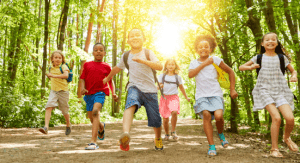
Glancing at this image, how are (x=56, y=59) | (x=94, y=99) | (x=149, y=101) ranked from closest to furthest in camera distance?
(x=149, y=101), (x=94, y=99), (x=56, y=59)

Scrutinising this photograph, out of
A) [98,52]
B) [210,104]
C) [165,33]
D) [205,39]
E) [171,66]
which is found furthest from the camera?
[165,33]

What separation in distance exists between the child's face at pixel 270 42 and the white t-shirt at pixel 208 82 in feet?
3.17

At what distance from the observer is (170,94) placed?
7340 mm

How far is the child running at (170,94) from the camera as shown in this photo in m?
7.12

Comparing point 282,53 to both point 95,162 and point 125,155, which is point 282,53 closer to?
point 125,155

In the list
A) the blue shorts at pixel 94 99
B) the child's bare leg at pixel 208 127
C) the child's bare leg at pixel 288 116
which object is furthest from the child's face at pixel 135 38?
the child's bare leg at pixel 288 116

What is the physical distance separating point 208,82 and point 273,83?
1215 mm

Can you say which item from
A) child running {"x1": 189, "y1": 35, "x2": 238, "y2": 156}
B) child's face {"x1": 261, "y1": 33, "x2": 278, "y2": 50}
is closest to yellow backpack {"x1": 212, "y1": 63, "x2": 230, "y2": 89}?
child running {"x1": 189, "y1": 35, "x2": 238, "y2": 156}

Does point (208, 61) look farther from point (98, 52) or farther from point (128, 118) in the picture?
point (98, 52)

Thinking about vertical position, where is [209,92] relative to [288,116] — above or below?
above

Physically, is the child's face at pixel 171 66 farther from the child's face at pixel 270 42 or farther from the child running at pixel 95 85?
the child's face at pixel 270 42

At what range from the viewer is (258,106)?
4.91 meters

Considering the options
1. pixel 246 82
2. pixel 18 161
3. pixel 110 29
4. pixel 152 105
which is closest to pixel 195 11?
pixel 246 82

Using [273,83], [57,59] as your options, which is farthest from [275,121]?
[57,59]
